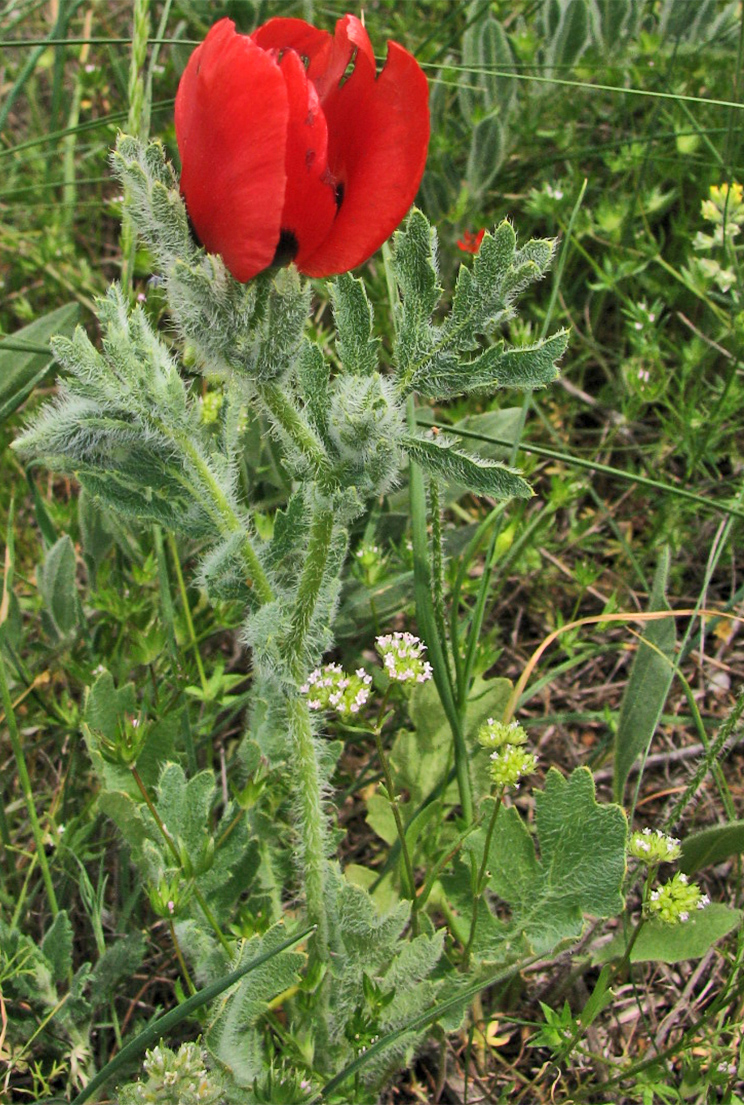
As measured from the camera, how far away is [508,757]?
1.78 m

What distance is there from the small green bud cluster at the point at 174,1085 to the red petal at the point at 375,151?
44.9 inches

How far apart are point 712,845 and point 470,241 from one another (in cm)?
178

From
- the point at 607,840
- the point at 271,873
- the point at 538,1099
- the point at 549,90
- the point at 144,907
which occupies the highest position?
the point at 549,90

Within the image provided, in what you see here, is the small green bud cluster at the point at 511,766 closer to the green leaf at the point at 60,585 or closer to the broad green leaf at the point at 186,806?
the broad green leaf at the point at 186,806

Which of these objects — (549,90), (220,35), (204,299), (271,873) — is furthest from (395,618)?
(549,90)

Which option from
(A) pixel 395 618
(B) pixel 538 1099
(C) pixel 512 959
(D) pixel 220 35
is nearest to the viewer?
(D) pixel 220 35

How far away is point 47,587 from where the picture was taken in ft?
8.06

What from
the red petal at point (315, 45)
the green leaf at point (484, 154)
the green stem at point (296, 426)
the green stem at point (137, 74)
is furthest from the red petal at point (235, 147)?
the green leaf at point (484, 154)

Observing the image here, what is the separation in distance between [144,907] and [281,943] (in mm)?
776

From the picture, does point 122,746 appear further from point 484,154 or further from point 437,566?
point 484,154

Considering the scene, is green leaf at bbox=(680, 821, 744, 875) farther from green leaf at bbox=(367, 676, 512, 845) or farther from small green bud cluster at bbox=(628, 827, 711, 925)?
green leaf at bbox=(367, 676, 512, 845)

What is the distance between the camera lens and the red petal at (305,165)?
130 cm

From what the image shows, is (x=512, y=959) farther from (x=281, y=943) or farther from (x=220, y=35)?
(x=220, y=35)

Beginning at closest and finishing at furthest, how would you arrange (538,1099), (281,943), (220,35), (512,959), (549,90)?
(220,35), (281,943), (512,959), (538,1099), (549,90)
